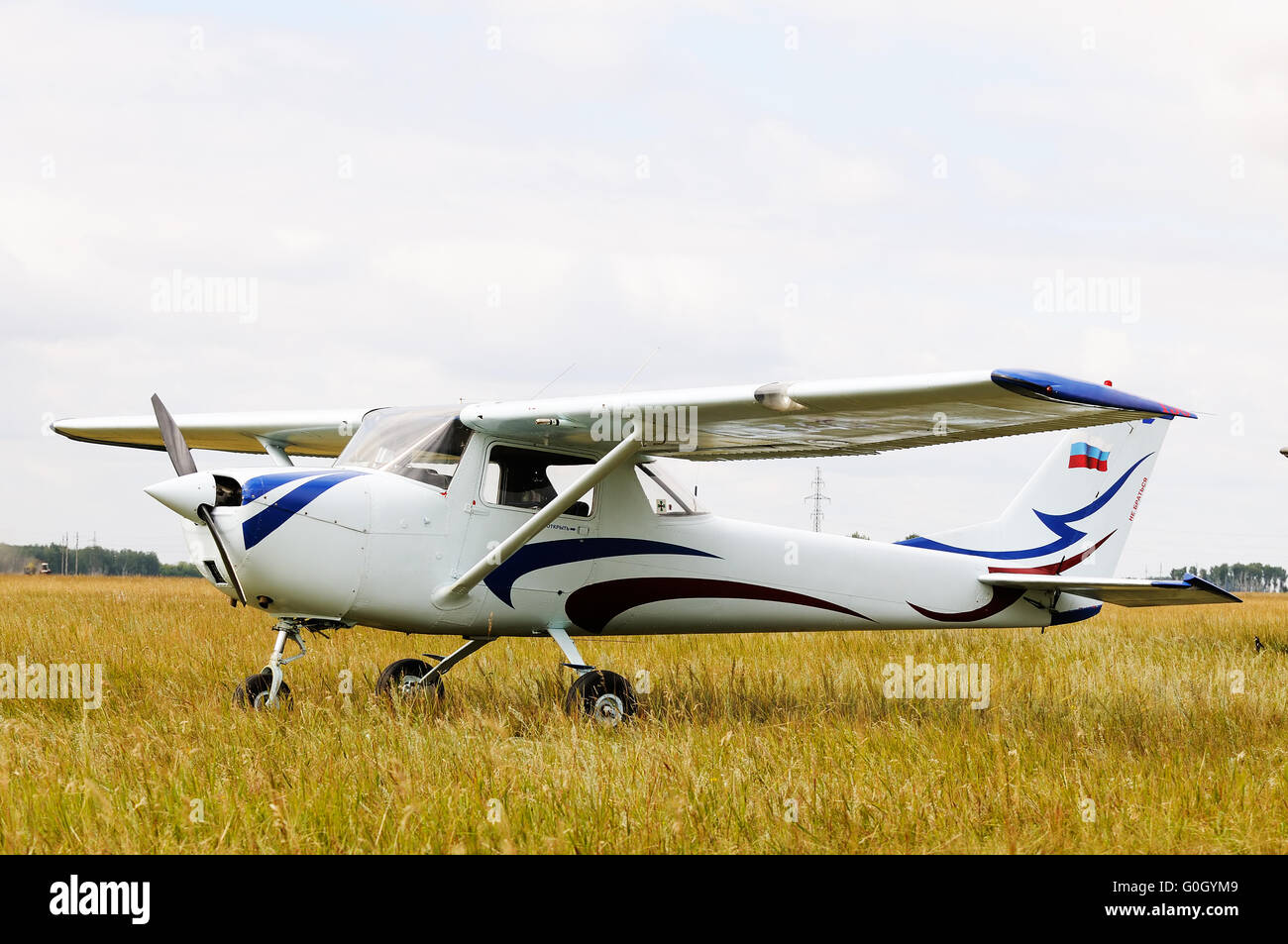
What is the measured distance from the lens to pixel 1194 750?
7.17m

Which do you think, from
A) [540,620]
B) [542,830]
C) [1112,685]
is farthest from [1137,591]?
[542,830]

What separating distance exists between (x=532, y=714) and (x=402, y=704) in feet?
3.25

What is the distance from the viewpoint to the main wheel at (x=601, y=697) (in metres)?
8.44

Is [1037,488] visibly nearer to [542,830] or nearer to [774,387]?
[774,387]

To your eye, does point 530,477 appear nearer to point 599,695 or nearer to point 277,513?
point 599,695

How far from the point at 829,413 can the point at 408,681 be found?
13.6ft

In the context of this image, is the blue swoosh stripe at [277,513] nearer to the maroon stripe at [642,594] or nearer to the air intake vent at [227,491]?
the air intake vent at [227,491]

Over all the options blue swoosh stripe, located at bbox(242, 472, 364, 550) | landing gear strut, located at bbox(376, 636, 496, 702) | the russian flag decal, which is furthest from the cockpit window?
the russian flag decal

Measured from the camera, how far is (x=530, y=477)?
29.0ft

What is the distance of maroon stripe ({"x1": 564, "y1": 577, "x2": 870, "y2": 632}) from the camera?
9.02 metres

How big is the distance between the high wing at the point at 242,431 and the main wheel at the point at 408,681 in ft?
7.19

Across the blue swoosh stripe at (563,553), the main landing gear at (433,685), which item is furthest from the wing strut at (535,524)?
the main landing gear at (433,685)

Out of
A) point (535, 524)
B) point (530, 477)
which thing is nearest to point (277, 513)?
point (535, 524)
